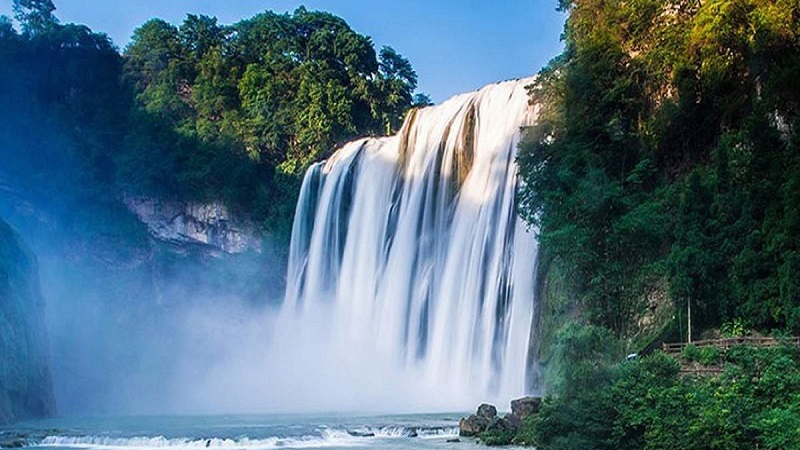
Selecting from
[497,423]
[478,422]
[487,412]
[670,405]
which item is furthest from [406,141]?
[670,405]

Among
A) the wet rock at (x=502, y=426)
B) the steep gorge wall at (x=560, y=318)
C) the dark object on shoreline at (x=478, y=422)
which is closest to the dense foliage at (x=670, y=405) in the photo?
the wet rock at (x=502, y=426)

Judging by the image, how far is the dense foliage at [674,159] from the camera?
2209 cm

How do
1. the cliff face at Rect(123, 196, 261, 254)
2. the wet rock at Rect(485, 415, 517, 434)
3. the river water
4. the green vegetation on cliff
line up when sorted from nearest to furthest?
the green vegetation on cliff < the wet rock at Rect(485, 415, 517, 434) < the river water < the cliff face at Rect(123, 196, 261, 254)

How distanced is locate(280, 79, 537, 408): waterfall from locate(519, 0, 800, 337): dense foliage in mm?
4351

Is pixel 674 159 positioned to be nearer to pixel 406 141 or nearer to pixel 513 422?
pixel 513 422

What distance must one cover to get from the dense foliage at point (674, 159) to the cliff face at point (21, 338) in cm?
1963

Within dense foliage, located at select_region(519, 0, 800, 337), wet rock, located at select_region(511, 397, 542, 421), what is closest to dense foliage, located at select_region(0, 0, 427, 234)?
dense foliage, located at select_region(519, 0, 800, 337)

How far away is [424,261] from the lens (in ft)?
123

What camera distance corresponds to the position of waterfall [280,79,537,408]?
32156mm

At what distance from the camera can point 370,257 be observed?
4078 centimetres

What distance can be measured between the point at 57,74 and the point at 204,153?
10.4 meters

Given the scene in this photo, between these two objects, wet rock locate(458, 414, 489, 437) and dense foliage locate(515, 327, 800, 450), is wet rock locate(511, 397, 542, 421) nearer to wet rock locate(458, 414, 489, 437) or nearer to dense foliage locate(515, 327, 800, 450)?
wet rock locate(458, 414, 489, 437)

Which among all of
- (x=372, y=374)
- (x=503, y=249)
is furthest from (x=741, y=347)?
(x=372, y=374)

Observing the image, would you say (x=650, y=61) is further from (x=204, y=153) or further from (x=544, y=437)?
(x=204, y=153)
